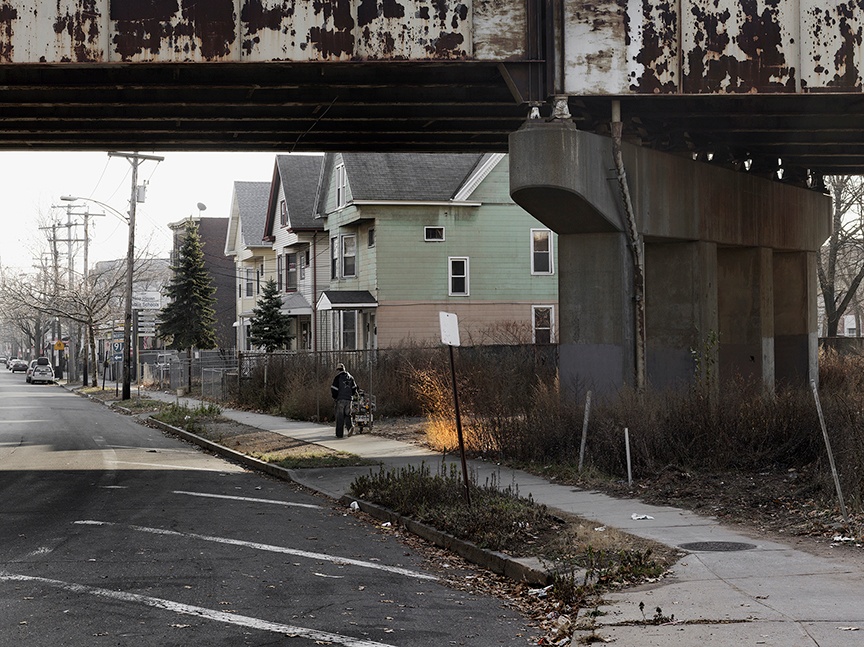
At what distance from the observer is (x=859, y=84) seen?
1655 centimetres

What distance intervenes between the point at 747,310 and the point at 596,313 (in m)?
7.23

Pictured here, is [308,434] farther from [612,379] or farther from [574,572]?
[574,572]

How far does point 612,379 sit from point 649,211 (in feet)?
9.95

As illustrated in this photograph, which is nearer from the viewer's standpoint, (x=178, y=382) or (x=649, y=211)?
(x=649, y=211)

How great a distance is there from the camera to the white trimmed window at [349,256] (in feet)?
148

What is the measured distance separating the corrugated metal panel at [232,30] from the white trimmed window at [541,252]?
92.1 feet

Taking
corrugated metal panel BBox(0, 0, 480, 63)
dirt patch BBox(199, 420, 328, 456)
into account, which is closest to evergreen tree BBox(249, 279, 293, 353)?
dirt patch BBox(199, 420, 328, 456)

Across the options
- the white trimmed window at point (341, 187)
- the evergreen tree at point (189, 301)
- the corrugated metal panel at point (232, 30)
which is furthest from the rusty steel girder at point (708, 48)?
the evergreen tree at point (189, 301)

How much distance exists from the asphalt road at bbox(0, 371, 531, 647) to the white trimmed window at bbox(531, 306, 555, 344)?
27165 millimetres

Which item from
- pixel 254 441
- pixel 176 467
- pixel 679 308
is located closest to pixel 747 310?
pixel 679 308

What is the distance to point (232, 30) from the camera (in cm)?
1592

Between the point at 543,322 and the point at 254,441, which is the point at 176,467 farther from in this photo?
the point at 543,322

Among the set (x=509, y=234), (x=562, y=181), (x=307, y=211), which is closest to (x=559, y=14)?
(x=562, y=181)

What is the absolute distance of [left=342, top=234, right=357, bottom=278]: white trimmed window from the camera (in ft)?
148
